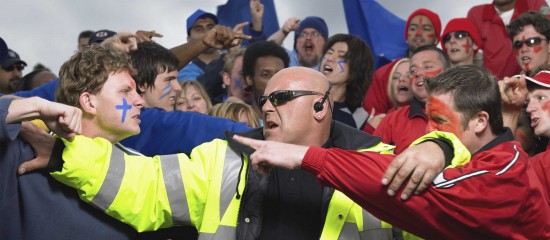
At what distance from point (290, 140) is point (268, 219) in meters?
0.64

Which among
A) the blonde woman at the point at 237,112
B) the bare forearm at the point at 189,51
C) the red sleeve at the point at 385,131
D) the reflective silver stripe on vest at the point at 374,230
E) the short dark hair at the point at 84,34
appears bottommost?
the red sleeve at the point at 385,131

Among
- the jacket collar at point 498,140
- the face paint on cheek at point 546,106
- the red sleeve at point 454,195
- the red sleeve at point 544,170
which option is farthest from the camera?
the face paint on cheek at point 546,106

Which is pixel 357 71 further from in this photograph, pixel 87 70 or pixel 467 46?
pixel 87 70

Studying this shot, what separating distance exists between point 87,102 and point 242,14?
22.6 feet

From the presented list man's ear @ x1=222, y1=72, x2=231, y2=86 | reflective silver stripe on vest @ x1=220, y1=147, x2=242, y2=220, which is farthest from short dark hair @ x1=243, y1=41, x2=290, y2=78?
reflective silver stripe on vest @ x1=220, y1=147, x2=242, y2=220

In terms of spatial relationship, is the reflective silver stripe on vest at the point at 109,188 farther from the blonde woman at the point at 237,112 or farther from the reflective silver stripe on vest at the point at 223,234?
the blonde woman at the point at 237,112

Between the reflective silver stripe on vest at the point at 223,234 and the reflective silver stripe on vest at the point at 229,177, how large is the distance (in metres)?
0.08

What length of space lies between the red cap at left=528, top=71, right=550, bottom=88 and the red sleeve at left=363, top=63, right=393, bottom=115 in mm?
3353

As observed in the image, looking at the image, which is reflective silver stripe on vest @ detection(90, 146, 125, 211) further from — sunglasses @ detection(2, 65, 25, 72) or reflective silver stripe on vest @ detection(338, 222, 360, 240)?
sunglasses @ detection(2, 65, 25, 72)

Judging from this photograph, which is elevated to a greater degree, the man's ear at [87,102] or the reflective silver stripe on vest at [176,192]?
the man's ear at [87,102]

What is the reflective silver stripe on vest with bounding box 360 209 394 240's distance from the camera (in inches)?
202

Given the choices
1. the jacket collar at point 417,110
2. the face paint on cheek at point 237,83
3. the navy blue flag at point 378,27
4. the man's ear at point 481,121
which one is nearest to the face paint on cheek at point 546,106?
the man's ear at point 481,121

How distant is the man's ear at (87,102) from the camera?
527 centimetres

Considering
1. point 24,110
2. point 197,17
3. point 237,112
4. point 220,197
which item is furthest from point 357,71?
point 24,110
